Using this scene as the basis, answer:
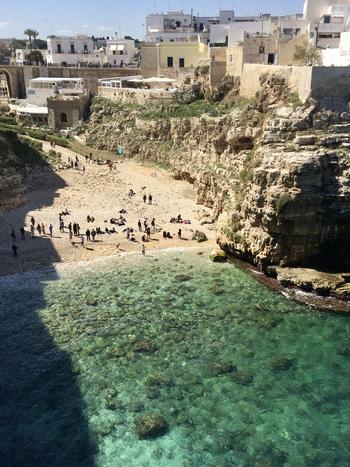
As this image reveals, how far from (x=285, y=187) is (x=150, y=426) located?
45.9 feet

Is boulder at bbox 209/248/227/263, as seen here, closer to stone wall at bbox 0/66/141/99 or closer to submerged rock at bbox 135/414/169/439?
submerged rock at bbox 135/414/169/439

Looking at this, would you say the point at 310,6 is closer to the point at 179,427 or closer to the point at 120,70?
the point at 120,70

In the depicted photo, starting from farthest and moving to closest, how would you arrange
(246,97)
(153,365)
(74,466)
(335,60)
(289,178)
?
(246,97) < (335,60) < (289,178) < (153,365) < (74,466)

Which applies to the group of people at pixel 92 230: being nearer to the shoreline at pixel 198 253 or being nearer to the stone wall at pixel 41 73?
the shoreline at pixel 198 253

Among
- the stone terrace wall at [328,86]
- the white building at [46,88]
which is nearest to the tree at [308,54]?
the stone terrace wall at [328,86]

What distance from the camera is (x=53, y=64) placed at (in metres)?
76.0

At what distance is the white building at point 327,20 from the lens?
3997 centimetres

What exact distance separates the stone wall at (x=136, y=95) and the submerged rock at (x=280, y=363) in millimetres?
34842

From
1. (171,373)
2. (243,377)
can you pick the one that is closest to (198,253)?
(171,373)

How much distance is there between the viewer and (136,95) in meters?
51.8

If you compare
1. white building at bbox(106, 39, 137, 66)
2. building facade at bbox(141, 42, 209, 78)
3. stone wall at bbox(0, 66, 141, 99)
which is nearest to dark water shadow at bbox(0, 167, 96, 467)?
building facade at bbox(141, 42, 209, 78)

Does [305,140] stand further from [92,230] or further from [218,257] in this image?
[92,230]

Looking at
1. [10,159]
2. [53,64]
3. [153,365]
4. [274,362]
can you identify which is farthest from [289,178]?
[53,64]

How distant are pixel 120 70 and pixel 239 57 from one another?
28104 mm
